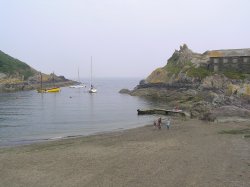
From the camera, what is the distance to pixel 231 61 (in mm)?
107625

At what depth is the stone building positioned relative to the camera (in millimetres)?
106125

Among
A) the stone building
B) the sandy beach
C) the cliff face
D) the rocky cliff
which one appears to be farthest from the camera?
the cliff face

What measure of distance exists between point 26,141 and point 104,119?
23926 millimetres

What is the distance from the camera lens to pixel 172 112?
2584 inches

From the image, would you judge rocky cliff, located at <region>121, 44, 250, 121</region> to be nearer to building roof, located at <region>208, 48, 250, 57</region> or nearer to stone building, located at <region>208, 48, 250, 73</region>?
stone building, located at <region>208, 48, 250, 73</region>

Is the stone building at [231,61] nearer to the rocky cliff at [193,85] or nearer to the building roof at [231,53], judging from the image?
the building roof at [231,53]

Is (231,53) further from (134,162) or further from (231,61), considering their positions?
(134,162)

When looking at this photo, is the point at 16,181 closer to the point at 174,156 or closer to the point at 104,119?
the point at 174,156

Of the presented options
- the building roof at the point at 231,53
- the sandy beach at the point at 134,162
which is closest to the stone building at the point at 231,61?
the building roof at the point at 231,53

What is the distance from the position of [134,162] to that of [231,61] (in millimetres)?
88246

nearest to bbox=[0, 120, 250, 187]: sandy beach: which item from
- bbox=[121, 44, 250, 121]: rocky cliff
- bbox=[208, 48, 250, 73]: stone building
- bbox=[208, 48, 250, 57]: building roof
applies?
bbox=[121, 44, 250, 121]: rocky cliff

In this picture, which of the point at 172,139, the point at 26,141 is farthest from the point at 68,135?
the point at 172,139

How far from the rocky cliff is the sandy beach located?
3020 centimetres

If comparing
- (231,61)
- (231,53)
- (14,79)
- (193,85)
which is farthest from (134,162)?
(14,79)
